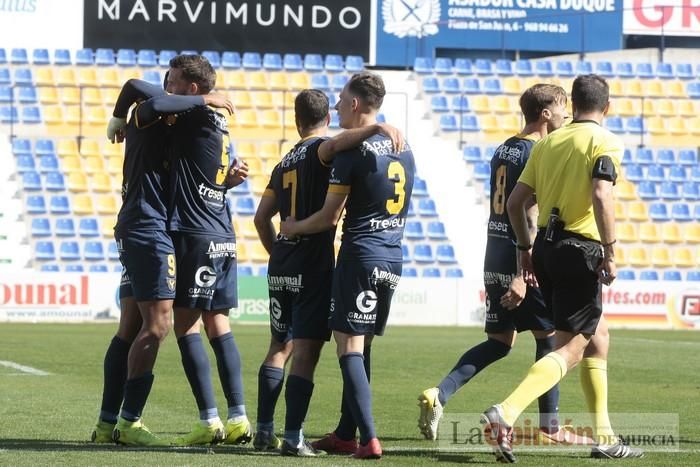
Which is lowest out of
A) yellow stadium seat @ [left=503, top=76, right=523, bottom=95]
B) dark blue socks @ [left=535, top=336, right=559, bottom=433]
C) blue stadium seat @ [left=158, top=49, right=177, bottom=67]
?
dark blue socks @ [left=535, top=336, right=559, bottom=433]

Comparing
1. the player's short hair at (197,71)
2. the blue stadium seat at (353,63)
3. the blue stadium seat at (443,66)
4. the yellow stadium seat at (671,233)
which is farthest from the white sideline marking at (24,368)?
the blue stadium seat at (443,66)

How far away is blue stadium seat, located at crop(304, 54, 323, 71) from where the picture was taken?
90.1ft

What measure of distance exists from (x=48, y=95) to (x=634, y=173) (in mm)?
12619

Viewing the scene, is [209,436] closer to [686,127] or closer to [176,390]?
[176,390]

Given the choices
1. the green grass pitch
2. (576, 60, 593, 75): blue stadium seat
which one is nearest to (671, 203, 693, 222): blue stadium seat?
(576, 60, 593, 75): blue stadium seat

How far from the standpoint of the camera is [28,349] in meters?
14.6

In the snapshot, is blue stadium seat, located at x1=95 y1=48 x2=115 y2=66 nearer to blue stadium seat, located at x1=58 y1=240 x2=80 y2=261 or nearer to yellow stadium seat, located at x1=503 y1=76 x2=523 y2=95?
blue stadium seat, located at x1=58 y1=240 x2=80 y2=261

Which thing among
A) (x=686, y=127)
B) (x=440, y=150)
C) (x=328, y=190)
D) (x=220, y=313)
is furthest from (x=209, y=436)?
(x=686, y=127)

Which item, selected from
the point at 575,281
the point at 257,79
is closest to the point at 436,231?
the point at 257,79

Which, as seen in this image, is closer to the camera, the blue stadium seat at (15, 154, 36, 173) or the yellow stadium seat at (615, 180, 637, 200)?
the blue stadium seat at (15, 154, 36, 173)

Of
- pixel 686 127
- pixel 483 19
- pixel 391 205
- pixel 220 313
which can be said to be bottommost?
pixel 220 313

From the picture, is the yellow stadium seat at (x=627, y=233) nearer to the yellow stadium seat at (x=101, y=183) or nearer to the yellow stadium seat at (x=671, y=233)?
the yellow stadium seat at (x=671, y=233)

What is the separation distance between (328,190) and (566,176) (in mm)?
1237

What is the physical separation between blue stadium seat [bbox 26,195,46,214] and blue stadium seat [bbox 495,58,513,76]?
10.8m
